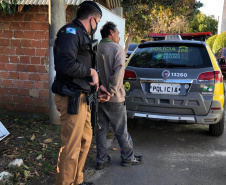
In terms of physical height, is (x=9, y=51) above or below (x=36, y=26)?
below

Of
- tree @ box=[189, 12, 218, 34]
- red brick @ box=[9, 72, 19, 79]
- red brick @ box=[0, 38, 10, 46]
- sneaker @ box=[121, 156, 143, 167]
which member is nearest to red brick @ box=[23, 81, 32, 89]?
red brick @ box=[9, 72, 19, 79]

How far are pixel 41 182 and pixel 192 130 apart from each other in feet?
10.1

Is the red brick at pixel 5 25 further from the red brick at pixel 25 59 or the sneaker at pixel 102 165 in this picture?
the sneaker at pixel 102 165

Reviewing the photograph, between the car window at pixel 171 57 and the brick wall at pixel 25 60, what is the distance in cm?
157

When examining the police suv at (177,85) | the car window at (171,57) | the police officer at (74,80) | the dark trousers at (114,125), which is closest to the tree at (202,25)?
the car window at (171,57)

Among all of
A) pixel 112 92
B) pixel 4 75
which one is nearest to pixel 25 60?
pixel 4 75

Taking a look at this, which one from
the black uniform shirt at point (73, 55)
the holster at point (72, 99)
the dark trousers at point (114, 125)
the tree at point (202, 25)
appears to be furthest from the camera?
the tree at point (202, 25)

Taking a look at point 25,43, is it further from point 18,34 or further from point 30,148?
point 30,148

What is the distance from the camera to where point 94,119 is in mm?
2836

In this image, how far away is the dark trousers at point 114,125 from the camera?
132 inches

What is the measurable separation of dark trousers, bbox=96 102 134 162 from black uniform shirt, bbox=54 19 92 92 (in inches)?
33.7

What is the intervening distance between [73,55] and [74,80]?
254mm

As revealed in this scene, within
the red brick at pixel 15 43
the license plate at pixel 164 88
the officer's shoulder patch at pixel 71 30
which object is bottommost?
the license plate at pixel 164 88

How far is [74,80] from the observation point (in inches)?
96.5
